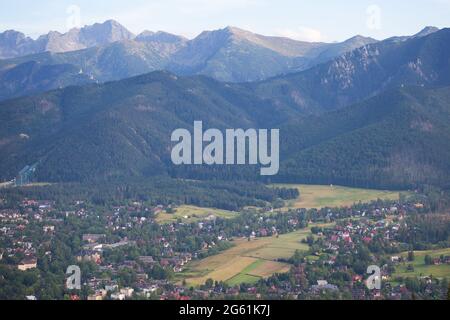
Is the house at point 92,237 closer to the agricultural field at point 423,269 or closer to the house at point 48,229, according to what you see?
the house at point 48,229

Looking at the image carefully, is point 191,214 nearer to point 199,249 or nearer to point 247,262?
point 199,249

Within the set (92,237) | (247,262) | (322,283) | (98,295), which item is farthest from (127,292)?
(92,237)

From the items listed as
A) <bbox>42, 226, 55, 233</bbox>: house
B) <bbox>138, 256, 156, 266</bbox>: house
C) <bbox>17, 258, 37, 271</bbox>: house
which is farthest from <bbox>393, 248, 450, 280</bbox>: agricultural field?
<bbox>42, 226, 55, 233</bbox>: house

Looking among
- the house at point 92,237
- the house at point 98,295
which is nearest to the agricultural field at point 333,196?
the house at point 92,237

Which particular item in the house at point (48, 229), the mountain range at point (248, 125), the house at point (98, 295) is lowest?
the house at point (98, 295)

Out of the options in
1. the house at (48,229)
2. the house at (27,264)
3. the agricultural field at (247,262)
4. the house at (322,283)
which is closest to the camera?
the house at (322,283)

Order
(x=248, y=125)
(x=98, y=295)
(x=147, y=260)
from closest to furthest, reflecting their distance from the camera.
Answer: (x=98, y=295) → (x=147, y=260) → (x=248, y=125)

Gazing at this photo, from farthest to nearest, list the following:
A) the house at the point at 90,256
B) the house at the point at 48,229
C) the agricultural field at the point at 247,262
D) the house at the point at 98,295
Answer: the house at the point at 48,229 < the house at the point at 90,256 < the agricultural field at the point at 247,262 < the house at the point at 98,295
